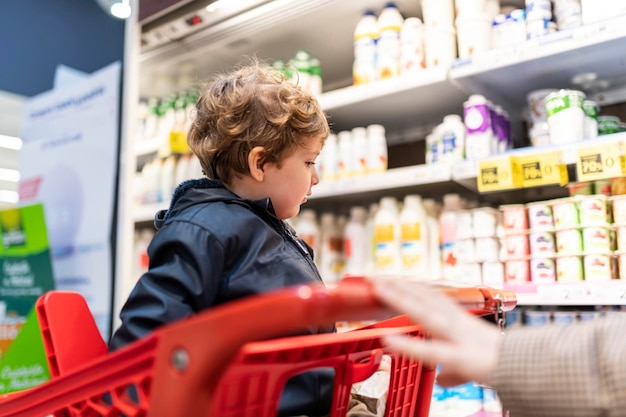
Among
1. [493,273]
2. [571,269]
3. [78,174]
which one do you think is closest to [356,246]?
[493,273]

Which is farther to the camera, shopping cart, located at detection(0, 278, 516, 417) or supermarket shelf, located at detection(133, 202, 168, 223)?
supermarket shelf, located at detection(133, 202, 168, 223)

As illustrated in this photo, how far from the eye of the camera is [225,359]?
521 mm

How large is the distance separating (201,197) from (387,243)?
1.23 m

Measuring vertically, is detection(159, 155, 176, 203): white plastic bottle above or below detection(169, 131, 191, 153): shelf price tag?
below

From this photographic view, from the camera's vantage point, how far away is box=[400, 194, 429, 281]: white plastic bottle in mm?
2143

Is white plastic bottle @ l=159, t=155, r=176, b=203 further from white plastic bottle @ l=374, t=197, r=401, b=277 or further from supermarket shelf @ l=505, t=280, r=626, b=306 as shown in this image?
supermarket shelf @ l=505, t=280, r=626, b=306

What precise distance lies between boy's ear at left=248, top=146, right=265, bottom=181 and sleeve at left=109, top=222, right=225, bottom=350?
35 centimetres

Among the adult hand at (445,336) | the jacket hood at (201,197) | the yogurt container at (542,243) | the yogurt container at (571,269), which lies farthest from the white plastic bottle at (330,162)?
the adult hand at (445,336)

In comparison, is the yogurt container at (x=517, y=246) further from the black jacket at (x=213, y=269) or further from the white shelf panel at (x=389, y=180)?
the black jacket at (x=213, y=269)

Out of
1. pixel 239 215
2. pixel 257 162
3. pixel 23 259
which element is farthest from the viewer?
pixel 23 259

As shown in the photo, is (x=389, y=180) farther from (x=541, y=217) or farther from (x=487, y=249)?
(x=541, y=217)

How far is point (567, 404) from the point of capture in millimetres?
546

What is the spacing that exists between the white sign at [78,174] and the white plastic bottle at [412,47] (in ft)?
4.06

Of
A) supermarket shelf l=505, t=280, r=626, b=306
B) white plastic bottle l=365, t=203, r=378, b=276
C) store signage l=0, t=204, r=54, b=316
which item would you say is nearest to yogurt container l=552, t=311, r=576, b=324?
supermarket shelf l=505, t=280, r=626, b=306
